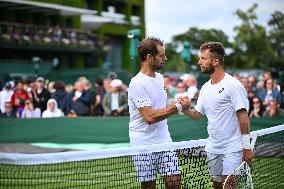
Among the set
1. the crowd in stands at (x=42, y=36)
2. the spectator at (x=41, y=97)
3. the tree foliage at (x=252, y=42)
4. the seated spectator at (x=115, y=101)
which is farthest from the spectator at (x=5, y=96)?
the tree foliage at (x=252, y=42)

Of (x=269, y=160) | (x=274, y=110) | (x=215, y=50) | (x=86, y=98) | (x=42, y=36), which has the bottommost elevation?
(x=269, y=160)

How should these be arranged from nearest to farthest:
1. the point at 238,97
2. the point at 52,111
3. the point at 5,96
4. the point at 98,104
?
the point at 238,97
the point at 52,111
the point at 98,104
the point at 5,96

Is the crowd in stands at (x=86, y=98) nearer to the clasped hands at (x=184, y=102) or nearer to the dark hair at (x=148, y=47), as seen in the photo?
the clasped hands at (x=184, y=102)

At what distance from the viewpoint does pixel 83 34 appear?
52.8 meters

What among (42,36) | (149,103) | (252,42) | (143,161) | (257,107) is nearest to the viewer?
(149,103)

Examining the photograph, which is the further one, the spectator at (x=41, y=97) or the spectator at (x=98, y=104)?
the spectator at (x=41, y=97)

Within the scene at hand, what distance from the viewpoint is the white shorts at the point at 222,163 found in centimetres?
629

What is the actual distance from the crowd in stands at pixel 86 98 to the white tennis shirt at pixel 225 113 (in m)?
8.47

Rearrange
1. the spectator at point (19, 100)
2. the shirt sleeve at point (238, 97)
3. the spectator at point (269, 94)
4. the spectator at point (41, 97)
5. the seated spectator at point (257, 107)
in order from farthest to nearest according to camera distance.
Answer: the spectator at point (19, 100)
the spectator at point (41, 97)
the spectator at point (269, 94)
the seated spectator at point (257, 107)
the shirt sleeve at point (238, 97)

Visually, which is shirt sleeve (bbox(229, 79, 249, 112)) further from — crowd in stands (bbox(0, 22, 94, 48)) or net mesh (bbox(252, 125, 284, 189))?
crowd in stands (bbox(0, 22, 94, 48))

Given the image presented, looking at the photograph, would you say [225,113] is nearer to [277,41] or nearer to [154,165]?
[154,165]

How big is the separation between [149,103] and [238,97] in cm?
88

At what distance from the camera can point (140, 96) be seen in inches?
247

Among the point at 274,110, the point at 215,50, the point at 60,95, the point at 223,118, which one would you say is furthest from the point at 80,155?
the point at 60,95
